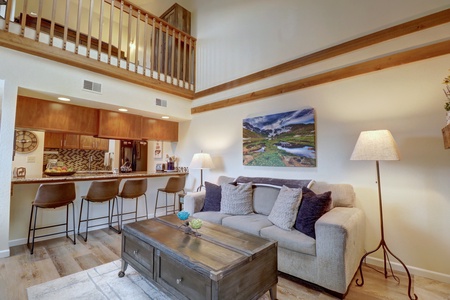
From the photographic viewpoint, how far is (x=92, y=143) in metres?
5.99

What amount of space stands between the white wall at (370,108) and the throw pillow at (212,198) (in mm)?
840

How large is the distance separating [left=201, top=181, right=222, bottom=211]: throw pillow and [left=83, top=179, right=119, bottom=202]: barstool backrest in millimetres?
1524

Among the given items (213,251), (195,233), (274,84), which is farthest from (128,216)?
(274,84)

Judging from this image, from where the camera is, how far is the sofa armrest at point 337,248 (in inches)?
74.3

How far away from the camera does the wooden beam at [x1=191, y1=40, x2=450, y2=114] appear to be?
91.9 inches

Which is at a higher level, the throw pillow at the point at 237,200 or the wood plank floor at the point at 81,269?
the throw pillow at the point at 237,200

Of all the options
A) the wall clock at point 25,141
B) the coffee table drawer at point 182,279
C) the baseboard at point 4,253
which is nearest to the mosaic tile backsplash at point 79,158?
the wall clock at point 25,141

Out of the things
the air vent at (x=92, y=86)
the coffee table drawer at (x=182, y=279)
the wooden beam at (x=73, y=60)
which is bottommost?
the coffee table drawer at (x=182, y=279)

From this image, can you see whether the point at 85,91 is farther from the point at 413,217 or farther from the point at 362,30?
the point at 413,217

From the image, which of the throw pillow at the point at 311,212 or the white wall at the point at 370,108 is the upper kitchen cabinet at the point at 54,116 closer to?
the white wall at the point at 370,108

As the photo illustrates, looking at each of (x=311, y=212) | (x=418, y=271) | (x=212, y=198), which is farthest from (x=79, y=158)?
(x=418, y=271)

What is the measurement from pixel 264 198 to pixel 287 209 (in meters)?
0.62

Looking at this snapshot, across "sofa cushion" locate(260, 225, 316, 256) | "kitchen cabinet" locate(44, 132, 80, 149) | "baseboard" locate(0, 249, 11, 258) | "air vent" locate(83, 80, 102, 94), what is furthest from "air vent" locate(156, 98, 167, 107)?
"sofa cushion" locate(260, 225, 316, 256)

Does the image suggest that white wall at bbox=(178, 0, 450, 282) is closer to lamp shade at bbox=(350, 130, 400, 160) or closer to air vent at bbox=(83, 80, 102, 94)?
lamp shade at bbox=(350, 130, 400, 160)
